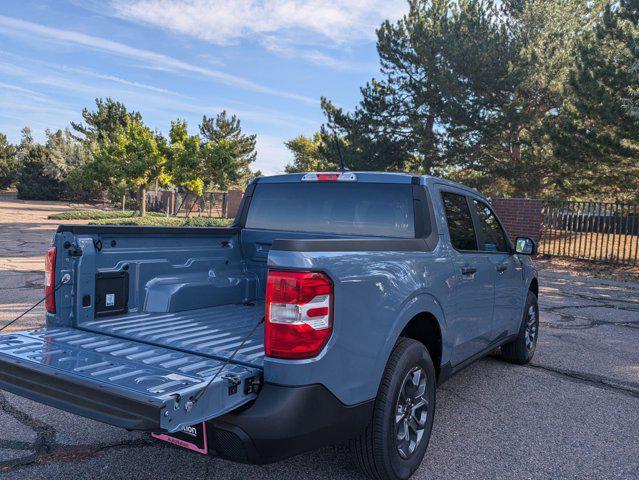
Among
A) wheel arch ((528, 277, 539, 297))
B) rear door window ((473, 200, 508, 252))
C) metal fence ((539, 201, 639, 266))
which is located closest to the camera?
rear door window ((473, 200, 508, 252))

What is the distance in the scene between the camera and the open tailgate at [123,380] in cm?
210

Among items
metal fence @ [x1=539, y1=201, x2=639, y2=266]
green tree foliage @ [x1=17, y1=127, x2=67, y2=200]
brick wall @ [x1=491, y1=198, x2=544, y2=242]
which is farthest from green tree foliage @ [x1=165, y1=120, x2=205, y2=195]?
green tree foliage @ [x1=17, y1=127, x2=67, y2=200]

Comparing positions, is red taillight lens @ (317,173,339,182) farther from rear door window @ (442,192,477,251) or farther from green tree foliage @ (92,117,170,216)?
green tree foliage @ (92,117,170,216)

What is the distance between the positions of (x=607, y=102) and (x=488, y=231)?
13697 mm

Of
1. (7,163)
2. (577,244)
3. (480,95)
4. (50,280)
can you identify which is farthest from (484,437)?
(7,163)

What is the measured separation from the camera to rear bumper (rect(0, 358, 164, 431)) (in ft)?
6.82

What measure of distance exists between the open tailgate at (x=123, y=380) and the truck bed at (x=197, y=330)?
0.26ft

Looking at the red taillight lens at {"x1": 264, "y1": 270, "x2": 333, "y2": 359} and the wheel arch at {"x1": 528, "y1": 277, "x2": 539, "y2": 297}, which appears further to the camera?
the wheel arch at {"x1": 528, "y1": 277, "x2": 539, "y2": 297}

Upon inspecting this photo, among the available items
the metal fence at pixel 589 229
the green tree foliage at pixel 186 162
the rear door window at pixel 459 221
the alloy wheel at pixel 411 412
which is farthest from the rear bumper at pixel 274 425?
the green tree foliage at pixel 186 162

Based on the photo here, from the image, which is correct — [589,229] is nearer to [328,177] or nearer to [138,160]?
[328,177]

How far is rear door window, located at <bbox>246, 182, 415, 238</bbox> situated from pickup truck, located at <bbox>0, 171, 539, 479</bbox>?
1 cm

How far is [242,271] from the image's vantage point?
4449 mm

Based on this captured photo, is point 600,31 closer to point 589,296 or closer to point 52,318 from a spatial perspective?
point 589,296

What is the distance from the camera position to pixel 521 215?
707 inches
